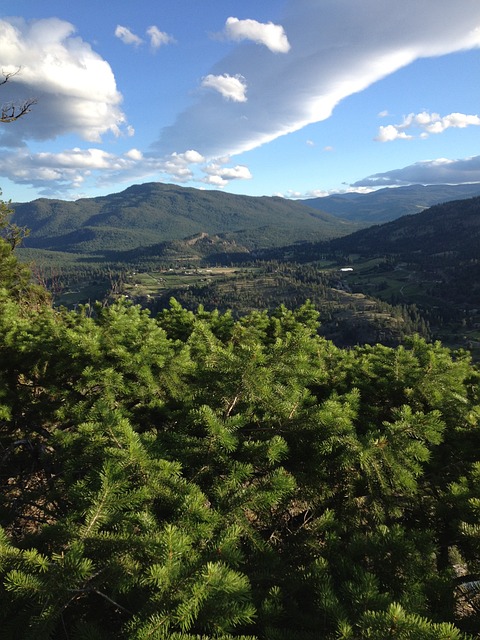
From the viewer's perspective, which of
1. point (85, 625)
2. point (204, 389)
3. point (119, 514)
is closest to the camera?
point (85, 625)

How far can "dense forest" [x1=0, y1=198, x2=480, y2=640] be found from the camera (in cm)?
246

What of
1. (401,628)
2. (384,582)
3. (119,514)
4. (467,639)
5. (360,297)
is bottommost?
(360,297)

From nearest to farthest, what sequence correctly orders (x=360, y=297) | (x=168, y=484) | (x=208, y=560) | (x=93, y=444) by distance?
(x=208, y=560)
(x=168, y=484)
(x=93, y=444)
(x=360, y=297)

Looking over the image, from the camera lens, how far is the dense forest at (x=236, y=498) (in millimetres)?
2465

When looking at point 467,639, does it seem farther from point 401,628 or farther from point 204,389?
point 204,389

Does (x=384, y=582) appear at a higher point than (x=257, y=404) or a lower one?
lower

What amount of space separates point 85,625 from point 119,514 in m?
0.72

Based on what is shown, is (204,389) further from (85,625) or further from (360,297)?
(360,297)

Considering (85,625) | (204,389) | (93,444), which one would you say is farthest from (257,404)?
(85,625)

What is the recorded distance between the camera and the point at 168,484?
3471 millimetres

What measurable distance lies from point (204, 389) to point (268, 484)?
2.02 m

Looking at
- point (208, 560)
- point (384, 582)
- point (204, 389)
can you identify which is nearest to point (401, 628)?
point (384, 582)

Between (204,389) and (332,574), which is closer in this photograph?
(332,574)

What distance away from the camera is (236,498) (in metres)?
3.44
